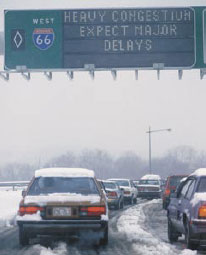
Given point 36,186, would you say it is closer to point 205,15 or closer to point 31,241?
point 31,241

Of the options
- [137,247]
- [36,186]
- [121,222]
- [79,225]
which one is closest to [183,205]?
[137,247]

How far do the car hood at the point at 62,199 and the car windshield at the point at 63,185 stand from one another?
402 mm

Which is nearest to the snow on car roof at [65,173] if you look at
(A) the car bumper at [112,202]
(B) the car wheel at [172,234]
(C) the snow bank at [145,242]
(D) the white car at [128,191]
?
(C) the snow bank at [145,242]

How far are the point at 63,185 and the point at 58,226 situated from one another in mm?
1355

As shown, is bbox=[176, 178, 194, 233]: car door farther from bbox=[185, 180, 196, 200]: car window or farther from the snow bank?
the snow bank

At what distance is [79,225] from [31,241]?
1916 mm

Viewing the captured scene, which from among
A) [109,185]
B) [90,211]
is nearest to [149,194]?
[109,185]

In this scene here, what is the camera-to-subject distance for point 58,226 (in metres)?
12.9

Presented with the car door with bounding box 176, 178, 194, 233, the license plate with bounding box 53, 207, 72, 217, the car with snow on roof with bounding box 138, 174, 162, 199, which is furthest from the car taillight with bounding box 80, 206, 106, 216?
the car with snow on roof with bounding box 138, 174, 162, 199

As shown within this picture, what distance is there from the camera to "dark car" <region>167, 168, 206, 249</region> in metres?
11.6

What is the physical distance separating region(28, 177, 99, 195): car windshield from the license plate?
0.66m

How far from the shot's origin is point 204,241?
38.0ft

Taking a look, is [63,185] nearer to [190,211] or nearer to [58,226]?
[58,226]

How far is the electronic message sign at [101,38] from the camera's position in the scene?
24266mm
